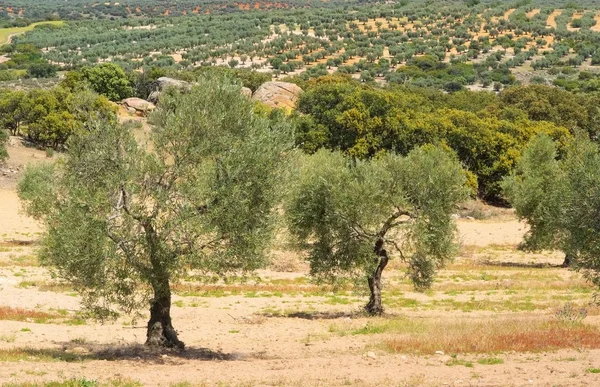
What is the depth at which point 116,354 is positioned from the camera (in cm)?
2512

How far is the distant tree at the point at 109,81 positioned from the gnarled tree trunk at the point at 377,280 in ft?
260

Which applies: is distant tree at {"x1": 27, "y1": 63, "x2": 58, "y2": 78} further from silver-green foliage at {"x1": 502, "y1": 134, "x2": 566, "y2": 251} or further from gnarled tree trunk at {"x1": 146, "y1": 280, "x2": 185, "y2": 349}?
gnarled tree trunk at {"x1": 146, "y1": 280, "x2": 185, "y2": 349}

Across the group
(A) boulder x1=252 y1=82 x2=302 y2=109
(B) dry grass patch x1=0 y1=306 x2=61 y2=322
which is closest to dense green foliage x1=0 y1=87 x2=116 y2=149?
(A) boulder x1=252 y1=82 x2=302 y2=109

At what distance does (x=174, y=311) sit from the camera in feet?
117

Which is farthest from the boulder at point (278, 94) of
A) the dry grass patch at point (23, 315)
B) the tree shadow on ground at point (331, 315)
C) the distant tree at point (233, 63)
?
the distant tree at point (233, 63)

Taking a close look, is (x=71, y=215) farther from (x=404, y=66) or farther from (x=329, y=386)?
(x=404, y=66)

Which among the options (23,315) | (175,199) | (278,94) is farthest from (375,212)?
(278,94)

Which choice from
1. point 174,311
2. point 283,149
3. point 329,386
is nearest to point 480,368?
point 329,386

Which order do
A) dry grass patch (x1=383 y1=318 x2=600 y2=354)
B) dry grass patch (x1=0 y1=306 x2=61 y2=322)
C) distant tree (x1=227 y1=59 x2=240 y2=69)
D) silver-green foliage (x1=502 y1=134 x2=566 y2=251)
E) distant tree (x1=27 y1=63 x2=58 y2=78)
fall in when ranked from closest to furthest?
dry grass patch (x1=383 y1=318 x2=600 y2=354), dry grass patch (x1=0 y1=306 x2=61 y2=322), silver-green foliage (x1=502 y1=134 x2=566 y2=251), distant tree (x1=27 y1=63 x2=58 y2=78), distant tree (x1=227 y1=59 x2=240 y2=69)

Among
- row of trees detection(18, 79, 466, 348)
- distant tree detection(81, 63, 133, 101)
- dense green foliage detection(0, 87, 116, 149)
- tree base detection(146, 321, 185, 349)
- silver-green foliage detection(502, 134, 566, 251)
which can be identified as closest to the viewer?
row of trees detection(18, 79, 466, 348)

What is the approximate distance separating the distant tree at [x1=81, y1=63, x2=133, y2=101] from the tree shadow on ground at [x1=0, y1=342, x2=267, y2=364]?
83.7 m

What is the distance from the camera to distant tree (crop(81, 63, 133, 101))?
349 feet

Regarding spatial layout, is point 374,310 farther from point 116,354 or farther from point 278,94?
point 278,94

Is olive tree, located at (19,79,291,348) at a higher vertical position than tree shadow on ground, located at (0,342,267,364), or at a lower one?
higher
